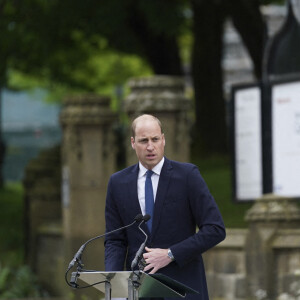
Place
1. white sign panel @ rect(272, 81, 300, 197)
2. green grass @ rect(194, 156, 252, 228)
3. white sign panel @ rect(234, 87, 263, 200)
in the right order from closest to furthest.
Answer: white sign panel @ rect(272, 81, 300, 197), white sign panel @ rect(234, 87, 263, 200), green grass @ rect(194, 156, 252, 228)

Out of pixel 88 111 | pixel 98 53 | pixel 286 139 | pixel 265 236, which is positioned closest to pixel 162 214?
pixel 265 236

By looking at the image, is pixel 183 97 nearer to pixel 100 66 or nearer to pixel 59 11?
pixel 59 11

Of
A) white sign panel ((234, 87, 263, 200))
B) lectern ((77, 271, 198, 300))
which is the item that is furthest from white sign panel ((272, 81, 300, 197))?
lectern ((77, 271, 198, 300))

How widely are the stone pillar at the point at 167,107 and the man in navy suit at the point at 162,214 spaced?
627 centimetres

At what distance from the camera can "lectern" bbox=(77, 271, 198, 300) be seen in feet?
15.9

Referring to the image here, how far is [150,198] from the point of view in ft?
17.7

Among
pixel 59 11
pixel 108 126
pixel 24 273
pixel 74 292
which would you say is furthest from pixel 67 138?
pixel 59 11

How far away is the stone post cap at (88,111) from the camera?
13.5 m

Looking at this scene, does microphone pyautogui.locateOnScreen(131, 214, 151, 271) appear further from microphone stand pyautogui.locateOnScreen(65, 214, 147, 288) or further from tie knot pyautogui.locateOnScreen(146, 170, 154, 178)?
tie knot pyautogui.locateOnScreen(146, 170, 154, 178)

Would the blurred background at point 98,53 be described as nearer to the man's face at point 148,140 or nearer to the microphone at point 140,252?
the man's face at point 148,140

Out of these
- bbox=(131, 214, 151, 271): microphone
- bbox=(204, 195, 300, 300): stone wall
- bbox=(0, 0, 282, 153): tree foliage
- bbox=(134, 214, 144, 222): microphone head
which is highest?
bbox=(0, 0, 282, 153): tree foliage

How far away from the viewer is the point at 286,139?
39.8ft

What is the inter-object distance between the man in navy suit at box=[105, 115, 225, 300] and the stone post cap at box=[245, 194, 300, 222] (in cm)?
533

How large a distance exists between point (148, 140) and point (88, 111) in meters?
8.35
